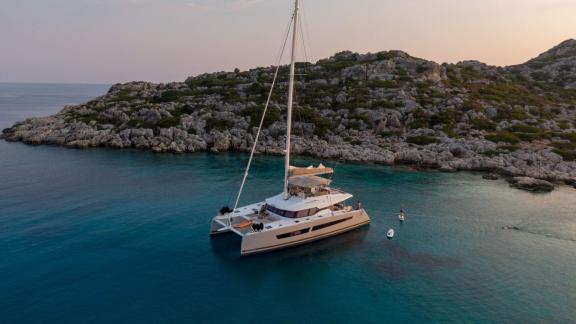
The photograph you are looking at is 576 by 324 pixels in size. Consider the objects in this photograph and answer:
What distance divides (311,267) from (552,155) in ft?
182

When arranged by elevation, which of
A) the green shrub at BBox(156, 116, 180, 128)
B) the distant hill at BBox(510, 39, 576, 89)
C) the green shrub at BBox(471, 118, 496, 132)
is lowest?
the green shrub at BBox(156, 116, 180, 128)

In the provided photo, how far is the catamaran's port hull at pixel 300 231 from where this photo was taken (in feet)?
101

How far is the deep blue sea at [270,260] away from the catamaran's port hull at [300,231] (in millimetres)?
821

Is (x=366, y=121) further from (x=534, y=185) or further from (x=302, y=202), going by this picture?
(x=302, y=202)

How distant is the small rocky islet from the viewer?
220ft

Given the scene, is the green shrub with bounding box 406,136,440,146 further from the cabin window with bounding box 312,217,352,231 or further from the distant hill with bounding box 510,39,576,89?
the distant hill with bounding box 510,39,576,89

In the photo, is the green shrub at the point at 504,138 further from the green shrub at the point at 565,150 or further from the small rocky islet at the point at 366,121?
the green shrub at the point at 565,150

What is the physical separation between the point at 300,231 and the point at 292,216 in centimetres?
157

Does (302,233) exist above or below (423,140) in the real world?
below

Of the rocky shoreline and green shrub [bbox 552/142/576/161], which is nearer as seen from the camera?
the rocky shoreline

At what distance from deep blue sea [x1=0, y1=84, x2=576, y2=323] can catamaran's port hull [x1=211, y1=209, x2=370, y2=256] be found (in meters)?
0.82

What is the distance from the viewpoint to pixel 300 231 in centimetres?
3316

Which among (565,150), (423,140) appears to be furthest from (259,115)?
(565,150)

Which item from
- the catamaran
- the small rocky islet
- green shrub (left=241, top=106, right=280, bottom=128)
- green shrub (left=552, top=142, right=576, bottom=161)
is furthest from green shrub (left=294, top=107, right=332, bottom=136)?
the catamaran
